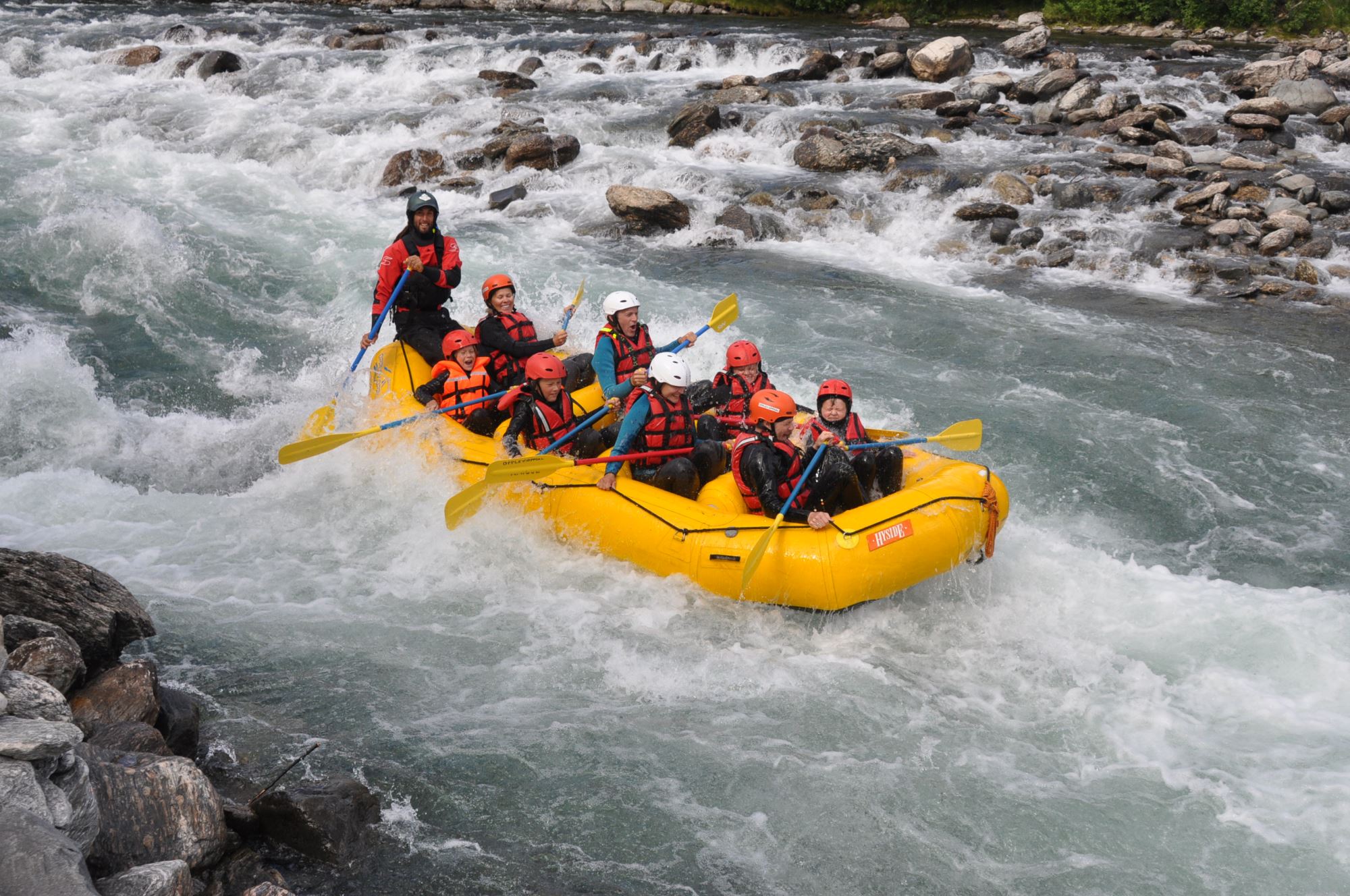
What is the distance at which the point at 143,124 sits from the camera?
16.3 meters

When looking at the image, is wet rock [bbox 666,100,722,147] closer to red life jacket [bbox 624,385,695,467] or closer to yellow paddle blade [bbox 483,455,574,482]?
red life jacket [bbox 624,385,695,467]

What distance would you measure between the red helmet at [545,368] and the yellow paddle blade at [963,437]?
2.20 meters

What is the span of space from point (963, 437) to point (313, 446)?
401cm

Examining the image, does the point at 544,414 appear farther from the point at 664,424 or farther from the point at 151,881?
the point at 151,881

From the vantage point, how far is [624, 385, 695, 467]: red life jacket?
6375 mm

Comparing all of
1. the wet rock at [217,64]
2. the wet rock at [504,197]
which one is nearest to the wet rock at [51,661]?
the wet rock at [504,197]

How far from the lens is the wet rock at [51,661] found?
440 centimetres

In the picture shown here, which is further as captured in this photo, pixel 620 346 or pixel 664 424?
pixel 620 346

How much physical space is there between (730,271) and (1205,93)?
9.19m

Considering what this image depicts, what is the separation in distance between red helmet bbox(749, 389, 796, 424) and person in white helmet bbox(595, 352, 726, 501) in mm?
477

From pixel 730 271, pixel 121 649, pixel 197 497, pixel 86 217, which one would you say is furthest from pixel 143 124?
Answer: pixel 121 649

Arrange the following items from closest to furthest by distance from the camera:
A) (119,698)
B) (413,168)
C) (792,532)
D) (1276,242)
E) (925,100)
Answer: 1. (119,698)
2. (792,532)
3. (1276,242)
4. (413,168)
5. (925,100)

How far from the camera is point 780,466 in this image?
239 inches

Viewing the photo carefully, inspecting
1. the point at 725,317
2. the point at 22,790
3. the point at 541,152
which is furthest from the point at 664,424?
the point at 541,152
